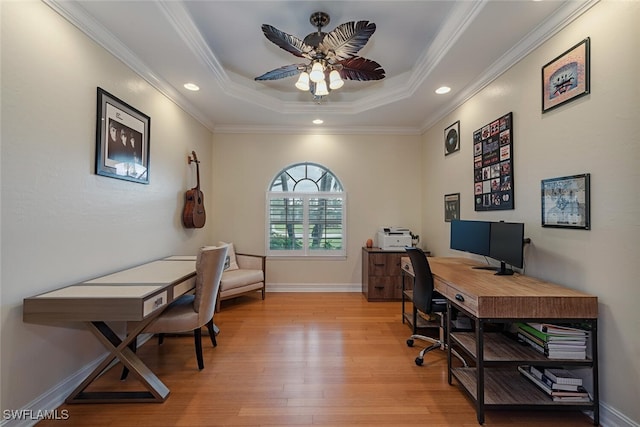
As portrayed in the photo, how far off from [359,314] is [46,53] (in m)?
3.63

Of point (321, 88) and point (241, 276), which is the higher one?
point (321, 88)

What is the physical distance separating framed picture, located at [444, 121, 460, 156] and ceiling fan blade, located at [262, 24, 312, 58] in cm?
214

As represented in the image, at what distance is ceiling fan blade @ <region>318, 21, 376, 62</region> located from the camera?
196cm

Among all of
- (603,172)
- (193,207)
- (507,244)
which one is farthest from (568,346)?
(193,207)

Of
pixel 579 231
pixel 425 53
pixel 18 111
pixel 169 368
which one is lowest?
pixel 169 368

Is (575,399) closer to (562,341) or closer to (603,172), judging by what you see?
(562,341)

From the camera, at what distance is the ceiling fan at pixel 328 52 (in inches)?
79.8

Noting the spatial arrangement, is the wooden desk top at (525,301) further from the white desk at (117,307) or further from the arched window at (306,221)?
the arched window at (306,221)

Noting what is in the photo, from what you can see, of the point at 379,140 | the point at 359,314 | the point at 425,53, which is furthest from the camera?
the point at 379,140

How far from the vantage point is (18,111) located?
1587 mm

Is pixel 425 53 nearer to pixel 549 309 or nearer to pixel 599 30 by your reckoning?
pixel 599 30

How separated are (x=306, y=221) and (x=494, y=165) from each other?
2.76 metres

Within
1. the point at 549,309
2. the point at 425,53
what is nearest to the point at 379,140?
the point at 425,53

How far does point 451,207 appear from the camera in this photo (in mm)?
3592
